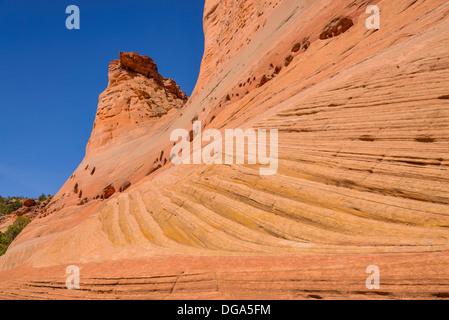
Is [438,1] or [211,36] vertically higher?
[211,36]

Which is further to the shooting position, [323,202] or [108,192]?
[108,192]

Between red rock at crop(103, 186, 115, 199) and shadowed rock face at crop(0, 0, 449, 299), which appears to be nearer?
shadowed rock face at crop(0, 0, 449, 299)

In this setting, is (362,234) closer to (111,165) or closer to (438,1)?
(438,1)

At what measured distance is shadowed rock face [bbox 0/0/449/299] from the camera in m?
3.29

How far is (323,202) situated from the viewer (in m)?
4.31

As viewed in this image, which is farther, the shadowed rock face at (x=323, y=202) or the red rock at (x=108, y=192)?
the red rock at (x=108, y=192)

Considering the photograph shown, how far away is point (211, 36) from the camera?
26.8 metres

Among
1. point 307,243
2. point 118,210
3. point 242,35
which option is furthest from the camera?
point 242,35

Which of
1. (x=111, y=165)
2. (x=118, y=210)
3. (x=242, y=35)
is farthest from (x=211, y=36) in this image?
(x=118, y=210)

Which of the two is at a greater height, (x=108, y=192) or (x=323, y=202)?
(x=108, y=192)

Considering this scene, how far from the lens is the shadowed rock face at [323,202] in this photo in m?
3.29
